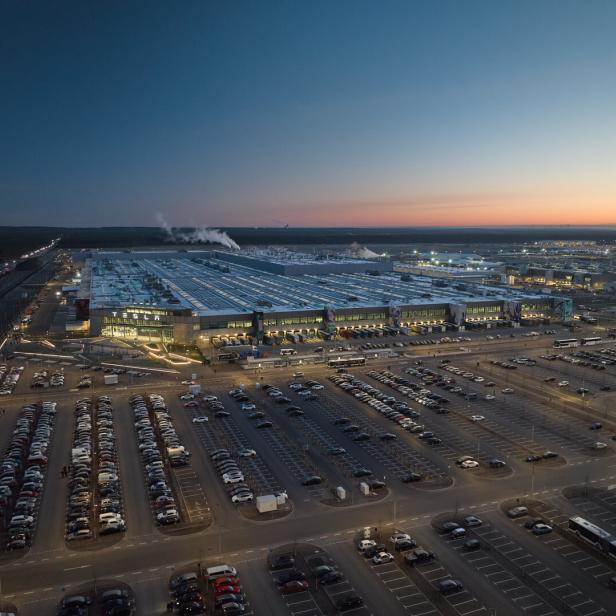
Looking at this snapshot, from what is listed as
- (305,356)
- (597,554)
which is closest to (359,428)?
(597,554)

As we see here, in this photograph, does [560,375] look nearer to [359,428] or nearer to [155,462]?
[359,428]

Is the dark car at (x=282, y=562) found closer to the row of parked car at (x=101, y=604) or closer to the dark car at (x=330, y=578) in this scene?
the dark car at (x=330, y=578)

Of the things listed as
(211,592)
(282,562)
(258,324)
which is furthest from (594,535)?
(258,324)

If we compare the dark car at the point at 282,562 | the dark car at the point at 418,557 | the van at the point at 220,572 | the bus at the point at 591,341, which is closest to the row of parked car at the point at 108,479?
the van at the point at 220,572

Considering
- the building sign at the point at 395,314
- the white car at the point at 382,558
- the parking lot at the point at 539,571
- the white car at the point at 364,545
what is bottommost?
the parking lot at the point at 539,571

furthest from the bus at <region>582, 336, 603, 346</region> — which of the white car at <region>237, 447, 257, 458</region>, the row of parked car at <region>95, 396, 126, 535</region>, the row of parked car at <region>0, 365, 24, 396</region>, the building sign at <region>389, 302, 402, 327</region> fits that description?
the row of parked car at <region>0, 365, 24, 396</region>
